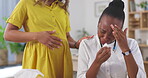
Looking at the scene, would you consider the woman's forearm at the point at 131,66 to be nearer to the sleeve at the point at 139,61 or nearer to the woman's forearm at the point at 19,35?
the sleeve at the point at 139,61

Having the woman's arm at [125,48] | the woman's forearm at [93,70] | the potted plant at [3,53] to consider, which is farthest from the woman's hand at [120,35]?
the potted plant at [3,53]

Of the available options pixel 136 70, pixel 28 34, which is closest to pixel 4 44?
pixel 28 34

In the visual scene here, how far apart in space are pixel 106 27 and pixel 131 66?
10.4 inches

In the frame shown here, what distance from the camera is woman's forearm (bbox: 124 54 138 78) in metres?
1.23

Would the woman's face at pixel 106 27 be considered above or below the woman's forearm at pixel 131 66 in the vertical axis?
above

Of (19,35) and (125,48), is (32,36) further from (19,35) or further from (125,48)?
(125,48)

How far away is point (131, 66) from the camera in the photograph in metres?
1.25

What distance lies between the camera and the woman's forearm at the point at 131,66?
1.23 m

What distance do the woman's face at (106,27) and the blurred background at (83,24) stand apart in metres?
1.33

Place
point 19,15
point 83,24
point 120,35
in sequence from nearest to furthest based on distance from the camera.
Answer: point 120,35, point 19,15, point 83,24

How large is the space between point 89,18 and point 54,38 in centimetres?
447

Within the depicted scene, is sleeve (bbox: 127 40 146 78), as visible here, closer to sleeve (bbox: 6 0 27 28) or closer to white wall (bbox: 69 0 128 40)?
sleeve (bbox: 6 0 27 28)

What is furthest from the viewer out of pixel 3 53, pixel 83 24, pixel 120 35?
pixel 83 24

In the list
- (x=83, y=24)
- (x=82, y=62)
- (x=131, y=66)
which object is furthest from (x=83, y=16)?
(x=131, y=66)
